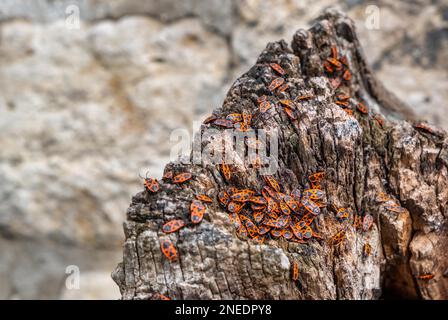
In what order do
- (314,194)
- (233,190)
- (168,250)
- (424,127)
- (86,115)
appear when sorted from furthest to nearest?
1. (86,115)
2. (424,127)
3. (314,194)
4. (233,190)
5. (168,250)

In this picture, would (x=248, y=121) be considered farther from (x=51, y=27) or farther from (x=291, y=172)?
(x=51, y=27)

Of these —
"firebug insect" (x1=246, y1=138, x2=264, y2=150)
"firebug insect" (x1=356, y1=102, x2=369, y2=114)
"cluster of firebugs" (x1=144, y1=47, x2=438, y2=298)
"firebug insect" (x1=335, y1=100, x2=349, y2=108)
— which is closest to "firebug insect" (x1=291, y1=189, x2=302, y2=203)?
"cluster of firebugs" (x1=144, y1=47, x2=438, y2=298)

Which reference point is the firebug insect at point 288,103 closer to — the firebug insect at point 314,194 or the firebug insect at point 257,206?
the firebug insect at point 314,194

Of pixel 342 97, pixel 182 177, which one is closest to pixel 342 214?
pixel 342 97

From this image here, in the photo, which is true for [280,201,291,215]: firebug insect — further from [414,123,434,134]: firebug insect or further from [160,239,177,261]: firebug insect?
[414,123,434,134]: firebug insect

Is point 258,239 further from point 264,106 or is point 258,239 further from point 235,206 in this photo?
point 264,106

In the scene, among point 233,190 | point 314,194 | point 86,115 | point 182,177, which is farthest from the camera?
point 86,115

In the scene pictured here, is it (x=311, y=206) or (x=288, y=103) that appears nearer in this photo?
(x=311, y=206)
